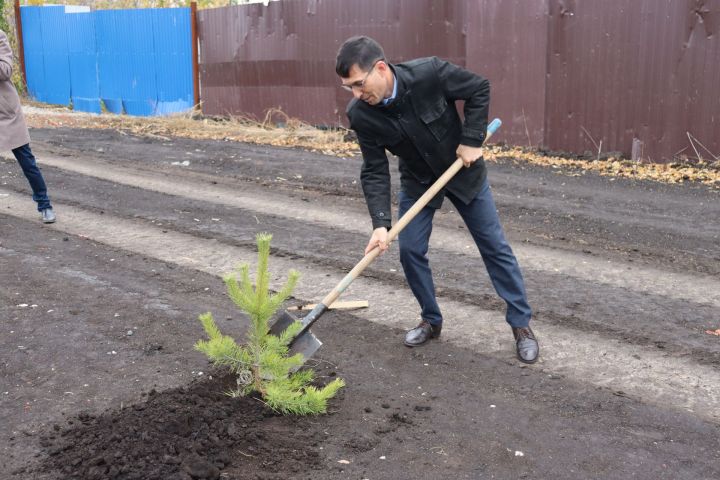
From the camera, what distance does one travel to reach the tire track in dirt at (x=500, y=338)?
14.0 ft

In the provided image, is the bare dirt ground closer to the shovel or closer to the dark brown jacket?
the shovel

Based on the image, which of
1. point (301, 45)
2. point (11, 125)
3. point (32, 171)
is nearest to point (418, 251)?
point (32, 171)

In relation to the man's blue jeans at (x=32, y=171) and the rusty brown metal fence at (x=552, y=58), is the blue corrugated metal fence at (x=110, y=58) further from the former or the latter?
the man's blue jeans at (x=32, y=171)

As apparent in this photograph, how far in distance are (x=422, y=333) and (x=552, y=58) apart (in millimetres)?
8441

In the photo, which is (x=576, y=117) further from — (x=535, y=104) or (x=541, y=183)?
(x=541, y=183)

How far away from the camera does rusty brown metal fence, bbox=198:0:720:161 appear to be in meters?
10.8

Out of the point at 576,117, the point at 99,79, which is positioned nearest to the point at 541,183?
the point at 576,117

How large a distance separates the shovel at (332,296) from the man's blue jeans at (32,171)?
4588mm

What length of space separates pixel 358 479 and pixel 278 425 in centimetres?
63

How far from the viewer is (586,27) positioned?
11727 mm

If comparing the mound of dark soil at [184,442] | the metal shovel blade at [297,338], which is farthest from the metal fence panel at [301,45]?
the mound of dark soil at [184,442]

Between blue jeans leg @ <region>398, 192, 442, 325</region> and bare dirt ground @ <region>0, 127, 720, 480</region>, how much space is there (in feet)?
1.11

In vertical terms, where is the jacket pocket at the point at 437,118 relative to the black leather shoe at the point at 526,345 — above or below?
above

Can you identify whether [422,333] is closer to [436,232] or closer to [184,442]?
[184,442]
